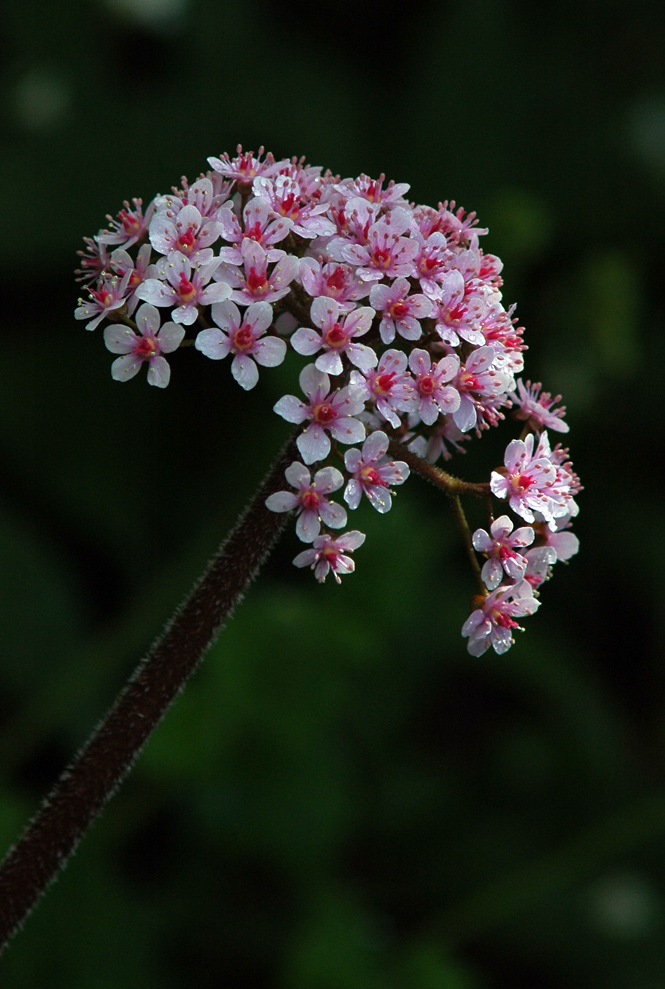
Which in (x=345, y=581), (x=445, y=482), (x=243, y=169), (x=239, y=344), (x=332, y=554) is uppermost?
(x=243, y=169)

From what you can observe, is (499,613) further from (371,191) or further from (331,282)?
(371,191)

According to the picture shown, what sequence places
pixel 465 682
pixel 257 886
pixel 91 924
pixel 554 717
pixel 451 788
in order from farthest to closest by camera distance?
pixel 465 682, pixel 554 717, pixel 451 788, pixel 257 886, pixel 91 924

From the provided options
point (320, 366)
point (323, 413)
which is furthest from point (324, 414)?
point (320, 366)

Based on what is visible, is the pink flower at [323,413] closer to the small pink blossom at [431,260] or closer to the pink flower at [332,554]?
the pink flower at [332,554]

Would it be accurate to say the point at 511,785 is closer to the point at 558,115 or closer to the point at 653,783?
the point at 653,783

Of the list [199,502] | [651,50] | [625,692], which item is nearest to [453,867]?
[625,692]

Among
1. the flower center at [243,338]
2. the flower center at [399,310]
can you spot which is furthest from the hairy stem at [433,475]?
the flower center at [243,338]

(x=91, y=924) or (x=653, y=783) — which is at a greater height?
(x=653, y=783)

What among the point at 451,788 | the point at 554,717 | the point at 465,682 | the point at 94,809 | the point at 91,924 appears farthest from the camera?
the point at 465,682
